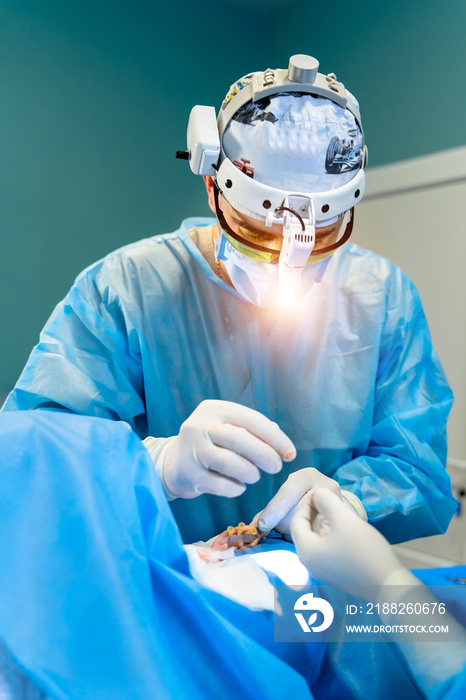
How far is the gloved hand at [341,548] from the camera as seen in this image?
2.72 feet

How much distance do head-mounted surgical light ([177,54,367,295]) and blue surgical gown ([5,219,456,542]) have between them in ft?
0.97

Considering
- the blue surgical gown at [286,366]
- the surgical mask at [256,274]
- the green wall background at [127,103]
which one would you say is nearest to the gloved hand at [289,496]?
the blue surgical gown at [286,366]

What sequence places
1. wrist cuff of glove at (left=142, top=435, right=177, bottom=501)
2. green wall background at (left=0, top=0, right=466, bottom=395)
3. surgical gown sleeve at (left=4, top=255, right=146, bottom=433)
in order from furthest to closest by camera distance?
green wall background at (left=0, top=0, right=466, bottom=395) → surgical gown sleeve at (left=4, top=255, right=146, bottom=433) → wrist cuff of glove at (left=142, top=435, right=177, bottom=501)

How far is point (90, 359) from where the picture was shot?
1.35 metres

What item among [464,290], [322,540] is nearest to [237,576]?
[322,540]

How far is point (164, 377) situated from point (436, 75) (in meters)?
2.13

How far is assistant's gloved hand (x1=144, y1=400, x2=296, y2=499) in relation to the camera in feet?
3.56

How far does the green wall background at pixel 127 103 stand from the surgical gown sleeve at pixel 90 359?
135 cm

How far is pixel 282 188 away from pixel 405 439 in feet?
2.29

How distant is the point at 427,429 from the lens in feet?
4.93

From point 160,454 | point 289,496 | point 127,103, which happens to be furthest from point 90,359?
point 127,103

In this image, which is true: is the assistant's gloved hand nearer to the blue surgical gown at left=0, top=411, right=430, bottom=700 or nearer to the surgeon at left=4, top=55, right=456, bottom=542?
the surgeon at left=4, top=55, right=456, bottom=542

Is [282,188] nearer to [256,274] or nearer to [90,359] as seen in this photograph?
[256,274]

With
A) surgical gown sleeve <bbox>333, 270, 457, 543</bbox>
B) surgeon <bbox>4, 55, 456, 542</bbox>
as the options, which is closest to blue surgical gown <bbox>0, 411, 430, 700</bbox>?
surgeon <bbox>4, 55, 456, 542</bbox>
